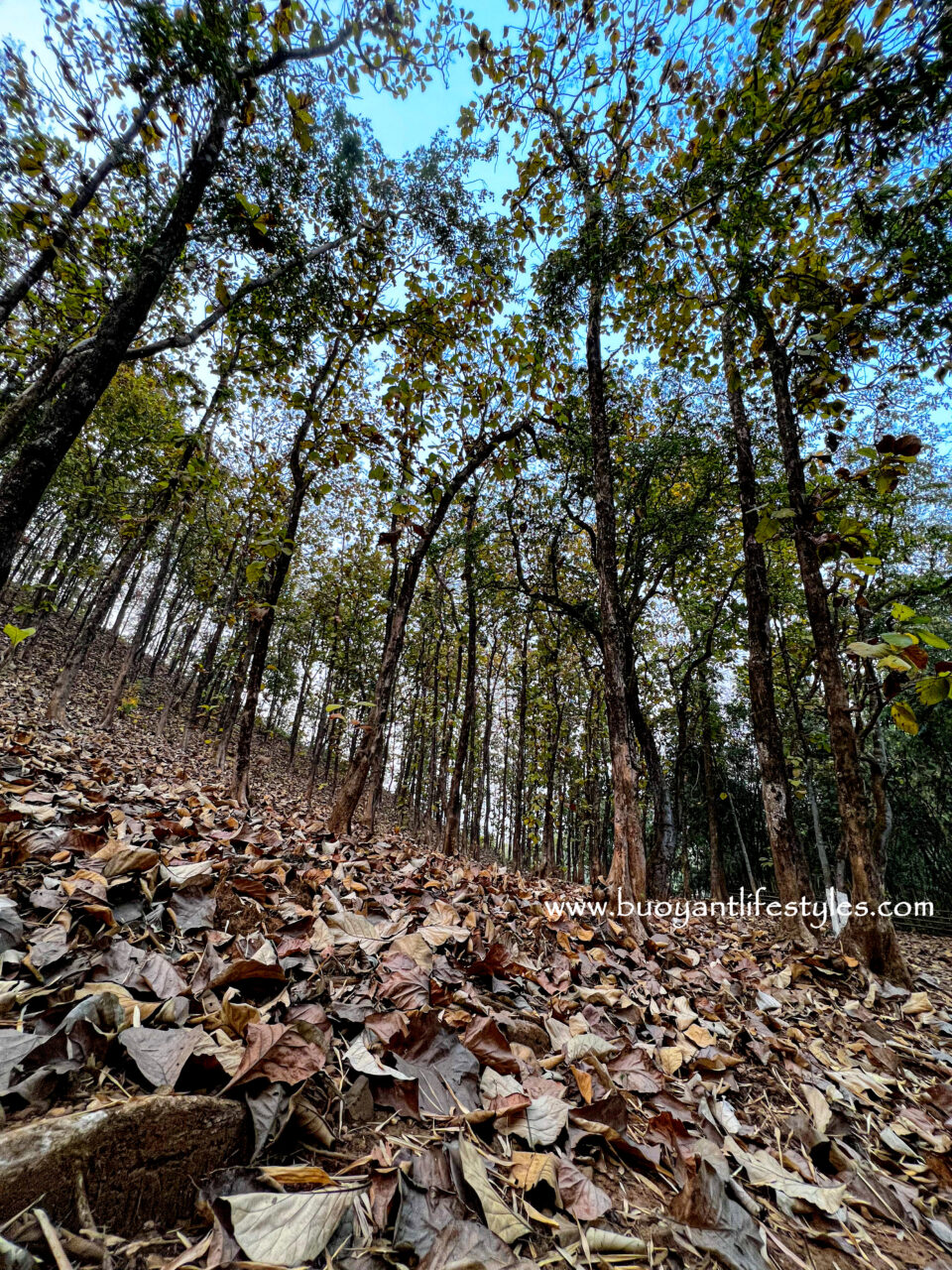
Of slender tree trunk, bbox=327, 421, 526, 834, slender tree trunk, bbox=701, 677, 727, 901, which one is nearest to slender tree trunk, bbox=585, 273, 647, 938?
slender tree trunk, bbox=327, 421, 526, 834

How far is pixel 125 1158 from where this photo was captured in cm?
109

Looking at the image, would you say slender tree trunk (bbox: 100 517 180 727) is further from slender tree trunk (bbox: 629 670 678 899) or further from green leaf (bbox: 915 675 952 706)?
green leaf (bbox: 915 675 952 706)

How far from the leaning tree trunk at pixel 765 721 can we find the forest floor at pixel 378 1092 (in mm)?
3028

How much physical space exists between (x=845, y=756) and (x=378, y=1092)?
574 cm

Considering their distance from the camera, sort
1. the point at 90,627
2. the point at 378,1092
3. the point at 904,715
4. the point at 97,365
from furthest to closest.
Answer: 1. the point at 90,627
2. the point at 97,365
3. the point at 904,715
4. the point at 378,1092

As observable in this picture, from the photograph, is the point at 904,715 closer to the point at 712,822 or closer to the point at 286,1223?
the point at 286,1223

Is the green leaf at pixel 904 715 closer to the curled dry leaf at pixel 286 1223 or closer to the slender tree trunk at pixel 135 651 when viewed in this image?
the curled dry leaf at pixel 286 1223

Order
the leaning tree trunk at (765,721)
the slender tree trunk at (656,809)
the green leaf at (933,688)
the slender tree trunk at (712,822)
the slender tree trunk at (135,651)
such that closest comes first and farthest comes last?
the green leaf at (933,688)
the leaning tree trunk at (765,721)
the slender tree trunk at (656,809)
the slender tree trunk at (135,651)
the slender tree trunk at (712,822)

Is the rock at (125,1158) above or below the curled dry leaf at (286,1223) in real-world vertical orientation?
above

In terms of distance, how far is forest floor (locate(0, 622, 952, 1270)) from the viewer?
1.10 m

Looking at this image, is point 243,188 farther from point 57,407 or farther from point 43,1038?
point 43,1038

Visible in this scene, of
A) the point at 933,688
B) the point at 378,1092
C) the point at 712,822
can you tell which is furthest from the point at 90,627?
the point at 712,822

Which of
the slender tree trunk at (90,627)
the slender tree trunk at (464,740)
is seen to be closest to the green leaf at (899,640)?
the slender tree trunk at (464,740)

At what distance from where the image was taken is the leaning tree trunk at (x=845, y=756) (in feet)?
15.6
